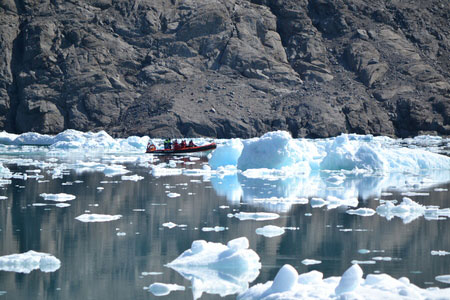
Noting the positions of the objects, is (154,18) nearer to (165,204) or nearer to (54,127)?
(54,127)

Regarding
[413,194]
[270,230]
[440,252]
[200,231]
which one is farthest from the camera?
[413,194]

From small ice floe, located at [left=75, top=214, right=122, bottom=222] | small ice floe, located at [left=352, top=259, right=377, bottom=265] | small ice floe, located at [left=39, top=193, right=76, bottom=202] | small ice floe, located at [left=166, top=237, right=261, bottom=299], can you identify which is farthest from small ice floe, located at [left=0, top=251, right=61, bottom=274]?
small ice floe, located at [left=39, top=193, right=76, bottom=202]

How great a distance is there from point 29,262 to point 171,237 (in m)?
2.62

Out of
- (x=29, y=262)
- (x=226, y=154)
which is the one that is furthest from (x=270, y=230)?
(x=226, y=154)

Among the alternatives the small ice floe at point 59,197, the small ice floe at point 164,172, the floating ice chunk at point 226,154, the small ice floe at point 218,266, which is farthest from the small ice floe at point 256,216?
the floating ice chunk at point 226,154

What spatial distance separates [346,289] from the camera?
625cm

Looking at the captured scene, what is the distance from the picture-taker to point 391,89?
2827 inches

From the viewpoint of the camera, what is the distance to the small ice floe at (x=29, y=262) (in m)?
8.20

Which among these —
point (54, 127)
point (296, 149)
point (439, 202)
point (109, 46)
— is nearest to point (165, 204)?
point (439, 202)

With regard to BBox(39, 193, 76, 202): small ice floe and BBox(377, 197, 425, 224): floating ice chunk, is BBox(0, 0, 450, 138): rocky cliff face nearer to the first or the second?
BBox(39, 193, 76, 202): small ice floe

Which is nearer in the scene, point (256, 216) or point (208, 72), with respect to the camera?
point (256, 216)

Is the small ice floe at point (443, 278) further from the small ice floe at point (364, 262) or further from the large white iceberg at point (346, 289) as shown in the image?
the small ice floe at point (364, 262)

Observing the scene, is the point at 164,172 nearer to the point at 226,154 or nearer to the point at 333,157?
the point at 226,154

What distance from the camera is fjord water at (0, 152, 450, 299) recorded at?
768cm
